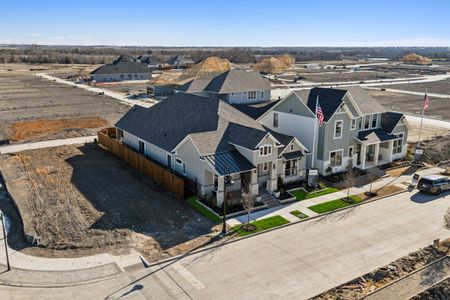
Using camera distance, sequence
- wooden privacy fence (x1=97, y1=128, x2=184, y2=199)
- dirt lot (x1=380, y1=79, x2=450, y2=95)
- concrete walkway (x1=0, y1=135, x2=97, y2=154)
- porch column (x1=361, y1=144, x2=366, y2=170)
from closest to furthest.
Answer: wooden privacy fence (x1=97, y1=128, x2=184, y2=199) → porch column (x1=361, y1=144, x2=366, y2=170) → concrete walkway (x1=0, y1=135, x2=97, y2=154) → dirt lot (x1=380, y1=79, x2=450, y2=95)

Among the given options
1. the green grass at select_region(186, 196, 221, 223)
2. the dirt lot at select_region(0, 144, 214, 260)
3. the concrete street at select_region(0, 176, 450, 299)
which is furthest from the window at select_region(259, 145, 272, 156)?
the dirt lot at select_region(0, 144, 214, 260)

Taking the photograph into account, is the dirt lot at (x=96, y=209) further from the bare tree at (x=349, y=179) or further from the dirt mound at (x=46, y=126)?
the bare tree at (x=349, y=179)

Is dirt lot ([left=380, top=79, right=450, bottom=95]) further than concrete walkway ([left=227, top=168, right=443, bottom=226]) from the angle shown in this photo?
Yes

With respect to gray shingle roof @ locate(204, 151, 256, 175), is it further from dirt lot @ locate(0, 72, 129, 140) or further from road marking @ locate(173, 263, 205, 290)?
dirt lot @ locate(0, 72, 129, 140)

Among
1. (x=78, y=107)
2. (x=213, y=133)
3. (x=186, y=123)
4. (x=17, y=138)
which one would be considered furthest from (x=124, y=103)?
(x=213, y=133)

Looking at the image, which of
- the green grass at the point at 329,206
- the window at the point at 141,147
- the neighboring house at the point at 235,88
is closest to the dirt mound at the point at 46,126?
the neighboring house at the point at 235,88

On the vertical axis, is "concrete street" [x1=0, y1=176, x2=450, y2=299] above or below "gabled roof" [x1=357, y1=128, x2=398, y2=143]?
below

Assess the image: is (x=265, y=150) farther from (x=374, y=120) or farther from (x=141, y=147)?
(x=374, y=120)
